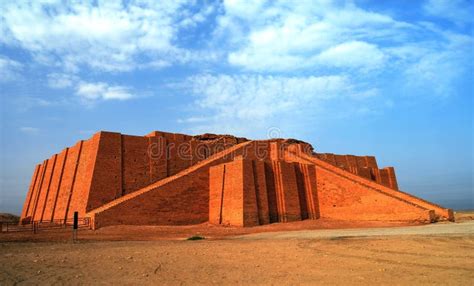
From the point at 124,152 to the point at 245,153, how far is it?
628 cm

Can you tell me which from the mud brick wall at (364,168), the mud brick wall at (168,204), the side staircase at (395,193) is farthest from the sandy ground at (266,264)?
the mud brick wall at (364,168)

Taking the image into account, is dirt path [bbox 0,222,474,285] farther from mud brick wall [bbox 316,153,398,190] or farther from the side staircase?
mud brick wall [bbox 316,153,398,190]

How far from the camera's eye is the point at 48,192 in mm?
23688

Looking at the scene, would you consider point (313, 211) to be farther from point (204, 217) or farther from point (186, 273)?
point (186, 273)

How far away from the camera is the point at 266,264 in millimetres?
6562

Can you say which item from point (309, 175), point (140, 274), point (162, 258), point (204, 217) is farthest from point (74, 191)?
point (140, 274)

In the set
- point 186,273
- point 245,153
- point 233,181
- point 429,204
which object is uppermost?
point 245,153

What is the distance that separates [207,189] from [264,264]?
12.7 meters

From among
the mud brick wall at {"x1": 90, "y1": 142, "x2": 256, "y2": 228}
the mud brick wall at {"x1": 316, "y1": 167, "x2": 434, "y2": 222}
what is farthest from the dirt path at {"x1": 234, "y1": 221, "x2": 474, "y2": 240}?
the mud brick wall at {"x1": 90, "y1": 142, "x2": 256, "y2": 228}

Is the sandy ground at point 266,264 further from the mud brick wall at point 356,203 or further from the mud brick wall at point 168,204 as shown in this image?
the mud brick wall at point 168,204

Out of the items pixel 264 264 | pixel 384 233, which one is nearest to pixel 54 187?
pixel 384 233

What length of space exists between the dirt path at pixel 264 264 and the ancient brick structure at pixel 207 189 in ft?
Result: 26.0

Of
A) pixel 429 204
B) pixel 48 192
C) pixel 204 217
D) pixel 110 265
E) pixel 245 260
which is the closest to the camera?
pixel 110 265

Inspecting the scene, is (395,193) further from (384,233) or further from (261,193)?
(384,233)
